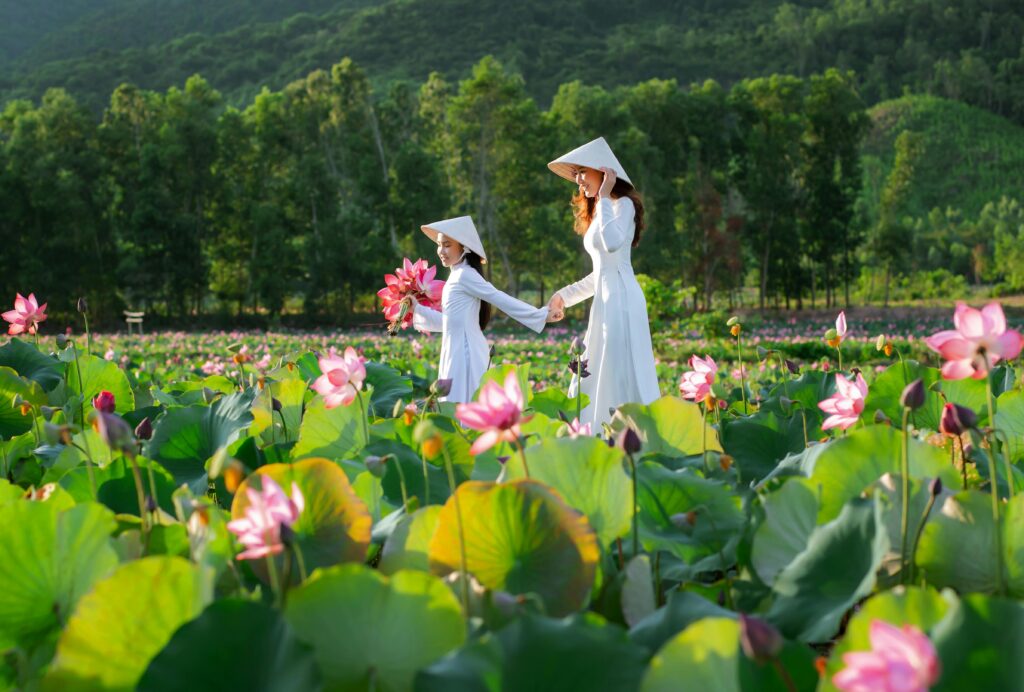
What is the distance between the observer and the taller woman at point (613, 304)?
4.49 m

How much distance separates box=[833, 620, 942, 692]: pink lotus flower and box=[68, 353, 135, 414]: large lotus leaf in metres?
2.19

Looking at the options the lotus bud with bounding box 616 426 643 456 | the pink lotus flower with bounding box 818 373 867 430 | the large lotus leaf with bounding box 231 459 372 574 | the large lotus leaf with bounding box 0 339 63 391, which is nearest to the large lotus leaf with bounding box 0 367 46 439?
the large lotus leaf with bounding box 0 339 63 391

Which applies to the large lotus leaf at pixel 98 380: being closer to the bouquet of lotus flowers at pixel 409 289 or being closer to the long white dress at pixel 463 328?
the bouquet of lotus flowers at pixel 409 289

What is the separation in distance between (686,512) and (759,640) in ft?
1.69

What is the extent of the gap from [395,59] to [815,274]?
75.9 m

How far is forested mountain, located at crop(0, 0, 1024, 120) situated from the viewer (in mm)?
95875

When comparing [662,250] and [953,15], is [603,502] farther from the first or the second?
[953,15]

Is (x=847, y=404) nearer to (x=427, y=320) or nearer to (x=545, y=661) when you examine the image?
(x=545, y=661)

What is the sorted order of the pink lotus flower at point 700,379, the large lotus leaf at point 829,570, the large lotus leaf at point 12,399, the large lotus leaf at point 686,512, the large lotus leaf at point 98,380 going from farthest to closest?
the large lotus leaf at point 98,380, the large lotus leaf at point 12,399, the pink lotus flower at point 700,379, the large lotus leaf at point 686,512, the large lotus leaf at point 829,570

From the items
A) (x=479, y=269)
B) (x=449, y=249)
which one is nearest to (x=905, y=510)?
(x=449, y=249)

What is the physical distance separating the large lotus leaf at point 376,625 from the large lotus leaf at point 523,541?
0.54ft

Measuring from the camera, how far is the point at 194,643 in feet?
2.49

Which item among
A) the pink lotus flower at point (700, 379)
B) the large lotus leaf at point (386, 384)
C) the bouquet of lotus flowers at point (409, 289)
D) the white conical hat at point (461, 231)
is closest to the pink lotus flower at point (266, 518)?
the pink lotus flower at point (700, 379)

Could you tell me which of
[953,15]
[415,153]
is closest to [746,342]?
[415,153]
